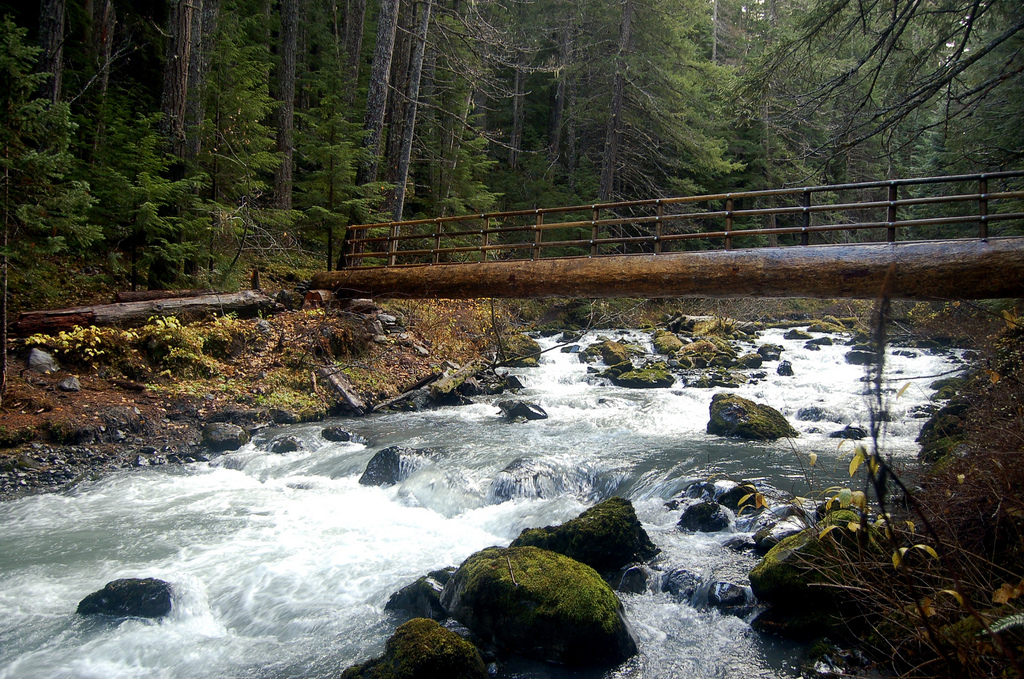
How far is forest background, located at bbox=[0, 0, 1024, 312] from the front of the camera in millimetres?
9203

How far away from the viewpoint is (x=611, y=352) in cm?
1994

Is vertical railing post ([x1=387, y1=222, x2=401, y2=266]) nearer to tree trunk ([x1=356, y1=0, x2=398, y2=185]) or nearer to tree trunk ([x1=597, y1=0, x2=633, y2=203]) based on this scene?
tree trunk ([x1=356, y1=0, x2=398, y2=185])

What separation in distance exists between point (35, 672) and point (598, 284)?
8959 mm

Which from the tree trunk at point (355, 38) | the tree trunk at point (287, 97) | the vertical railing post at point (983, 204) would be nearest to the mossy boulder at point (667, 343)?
the vertical railing post at point (983, 204)

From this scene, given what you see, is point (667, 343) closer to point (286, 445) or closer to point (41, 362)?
point (286, 445)

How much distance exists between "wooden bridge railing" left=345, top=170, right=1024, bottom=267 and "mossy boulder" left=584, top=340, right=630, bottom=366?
Result: 337 cm

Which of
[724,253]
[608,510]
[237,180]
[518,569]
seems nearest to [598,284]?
[724,253]

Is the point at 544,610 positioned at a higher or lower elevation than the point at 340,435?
lower

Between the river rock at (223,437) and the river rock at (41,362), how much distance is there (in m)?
2.60

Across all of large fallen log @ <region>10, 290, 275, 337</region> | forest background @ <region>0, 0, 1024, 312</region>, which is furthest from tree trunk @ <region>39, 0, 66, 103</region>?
large fallen log @ <region>10, 290, 275, 337</region>

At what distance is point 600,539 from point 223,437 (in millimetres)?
7336

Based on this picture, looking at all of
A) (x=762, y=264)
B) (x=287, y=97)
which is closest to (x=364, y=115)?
(x=287, y=97)

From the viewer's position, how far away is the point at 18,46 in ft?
29.4

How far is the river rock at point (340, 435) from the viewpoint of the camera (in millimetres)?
11859
